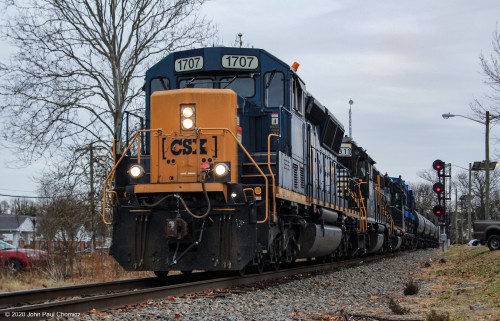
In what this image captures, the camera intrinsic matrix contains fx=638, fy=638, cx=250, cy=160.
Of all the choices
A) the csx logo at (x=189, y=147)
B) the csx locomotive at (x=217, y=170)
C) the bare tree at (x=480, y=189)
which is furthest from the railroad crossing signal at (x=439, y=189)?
the bare tree at (x=480, y=189)

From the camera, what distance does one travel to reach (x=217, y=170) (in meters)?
10.6

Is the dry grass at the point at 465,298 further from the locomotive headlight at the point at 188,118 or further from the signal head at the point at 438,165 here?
the signal head at the point at 438,165

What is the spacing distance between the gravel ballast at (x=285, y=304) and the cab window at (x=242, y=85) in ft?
12.0

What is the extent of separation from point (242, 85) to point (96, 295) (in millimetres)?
4795

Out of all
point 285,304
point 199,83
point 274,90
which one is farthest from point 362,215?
point 285,304

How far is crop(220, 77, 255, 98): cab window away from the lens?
12172 millimetres

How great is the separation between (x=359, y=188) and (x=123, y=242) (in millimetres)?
12494

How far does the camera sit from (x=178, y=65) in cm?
1235

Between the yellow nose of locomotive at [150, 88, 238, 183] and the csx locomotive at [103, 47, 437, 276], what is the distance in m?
0.02

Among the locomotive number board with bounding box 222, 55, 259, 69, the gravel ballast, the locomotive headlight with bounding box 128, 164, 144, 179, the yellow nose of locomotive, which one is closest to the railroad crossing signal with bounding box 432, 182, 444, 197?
the gravel ballast

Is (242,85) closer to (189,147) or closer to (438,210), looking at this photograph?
(189,147)

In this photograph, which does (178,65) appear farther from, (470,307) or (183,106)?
(470,307)

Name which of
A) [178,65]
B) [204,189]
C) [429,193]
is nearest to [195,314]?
[204,189]

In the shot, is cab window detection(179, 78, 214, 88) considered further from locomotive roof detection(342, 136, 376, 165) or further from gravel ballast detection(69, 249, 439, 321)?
locomotive roof detection(342, 136, 376, 165)
